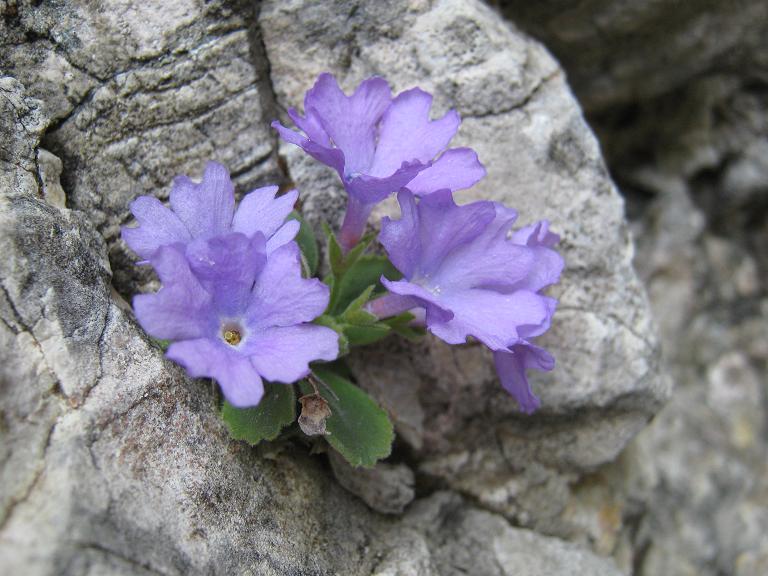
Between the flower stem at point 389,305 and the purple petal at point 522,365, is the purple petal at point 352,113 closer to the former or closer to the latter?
the flower stem at point 389,305

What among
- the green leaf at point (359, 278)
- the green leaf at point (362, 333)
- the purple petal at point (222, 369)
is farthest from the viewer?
the green leaf at point (359, 278)

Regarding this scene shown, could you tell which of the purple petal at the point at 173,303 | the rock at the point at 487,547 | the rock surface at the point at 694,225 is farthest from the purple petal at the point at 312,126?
the rock surface at the point at 694,225

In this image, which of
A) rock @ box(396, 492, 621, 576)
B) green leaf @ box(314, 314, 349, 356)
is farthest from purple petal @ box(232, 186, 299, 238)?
rock @ box(396, 492, 621, 576)

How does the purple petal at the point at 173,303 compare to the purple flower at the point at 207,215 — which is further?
the purple flower at the point at 207,215

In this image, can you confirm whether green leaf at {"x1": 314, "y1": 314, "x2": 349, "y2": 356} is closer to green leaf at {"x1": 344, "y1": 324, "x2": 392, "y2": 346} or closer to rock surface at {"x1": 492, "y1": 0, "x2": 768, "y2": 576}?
green leaf at {"x1": 344, "y1": 324, "x2": 392, "y2": 346}

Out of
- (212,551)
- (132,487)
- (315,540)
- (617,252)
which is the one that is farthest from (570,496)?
(132,487)

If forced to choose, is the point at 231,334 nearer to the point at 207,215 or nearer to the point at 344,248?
the point at 207,215
